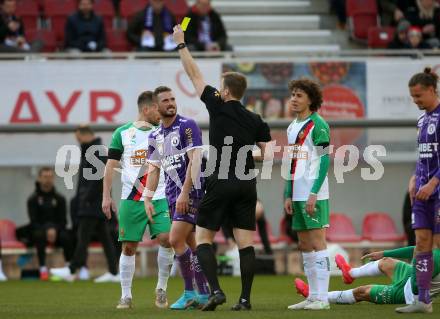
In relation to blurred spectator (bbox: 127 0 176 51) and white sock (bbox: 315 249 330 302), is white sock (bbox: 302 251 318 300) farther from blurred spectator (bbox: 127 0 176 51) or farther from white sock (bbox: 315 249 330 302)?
blurred spectator (bbox: 127 0 176 51)

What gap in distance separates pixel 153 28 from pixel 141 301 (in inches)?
325

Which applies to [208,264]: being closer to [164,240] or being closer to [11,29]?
[164,240]

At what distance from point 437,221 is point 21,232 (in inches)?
392

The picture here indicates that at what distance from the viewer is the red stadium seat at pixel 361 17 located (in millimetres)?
21234

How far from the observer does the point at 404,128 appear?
18266mm

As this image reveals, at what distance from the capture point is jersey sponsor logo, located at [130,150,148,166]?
11086 millimetres

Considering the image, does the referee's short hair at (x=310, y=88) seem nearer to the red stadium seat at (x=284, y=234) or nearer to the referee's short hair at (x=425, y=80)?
the referee's short hair at (x=425, y=80)

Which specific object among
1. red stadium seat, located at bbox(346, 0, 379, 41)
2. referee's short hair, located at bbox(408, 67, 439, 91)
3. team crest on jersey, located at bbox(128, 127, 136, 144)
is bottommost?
team crest on jersey, located at bbox(128, 127, 136, 144)

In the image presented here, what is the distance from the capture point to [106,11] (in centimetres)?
2078

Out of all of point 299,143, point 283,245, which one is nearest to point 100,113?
point 283,245

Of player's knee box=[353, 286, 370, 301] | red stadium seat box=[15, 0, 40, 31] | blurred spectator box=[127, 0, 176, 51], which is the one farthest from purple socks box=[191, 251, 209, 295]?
red stadium seat box=[15, 0, 40, 31]

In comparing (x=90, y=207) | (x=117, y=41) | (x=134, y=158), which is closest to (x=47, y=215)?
(x=90, y=207)

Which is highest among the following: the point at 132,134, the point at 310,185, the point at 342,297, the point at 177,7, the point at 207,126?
the point at 177,7

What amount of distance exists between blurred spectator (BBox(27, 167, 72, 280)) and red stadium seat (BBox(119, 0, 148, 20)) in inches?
184
